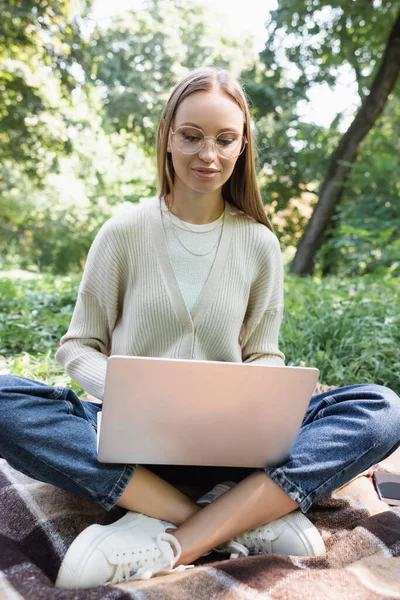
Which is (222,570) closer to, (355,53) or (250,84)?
(355,53)

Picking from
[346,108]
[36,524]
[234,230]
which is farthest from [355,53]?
[36,524]

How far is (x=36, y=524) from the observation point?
4.35 feet

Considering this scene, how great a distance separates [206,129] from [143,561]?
1021 millimetres

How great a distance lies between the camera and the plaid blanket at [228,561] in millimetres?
1068

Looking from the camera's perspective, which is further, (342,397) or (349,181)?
(349,181)

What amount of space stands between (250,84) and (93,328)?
278 inches

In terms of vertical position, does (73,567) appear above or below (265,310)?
below

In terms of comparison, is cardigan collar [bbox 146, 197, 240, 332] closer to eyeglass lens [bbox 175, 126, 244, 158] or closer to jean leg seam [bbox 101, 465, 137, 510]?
eyeglass lens [bbox 175, 126, 244, 158]

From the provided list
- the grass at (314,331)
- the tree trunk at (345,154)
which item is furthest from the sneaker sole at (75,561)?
the tree trunk at (345,154)

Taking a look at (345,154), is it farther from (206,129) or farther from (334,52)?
(206,129)

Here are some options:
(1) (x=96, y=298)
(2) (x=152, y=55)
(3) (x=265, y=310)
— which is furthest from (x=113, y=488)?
(2) (x=152, y=55)

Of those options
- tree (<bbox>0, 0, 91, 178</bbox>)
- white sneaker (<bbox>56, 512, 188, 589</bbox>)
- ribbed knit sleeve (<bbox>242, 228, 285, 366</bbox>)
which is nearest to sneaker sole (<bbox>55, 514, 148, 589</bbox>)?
white sneaker (<bbox>56, 512, 188, 589</bbox>)

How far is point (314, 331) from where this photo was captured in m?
2.98

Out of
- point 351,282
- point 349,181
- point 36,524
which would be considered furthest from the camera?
point 349,181
